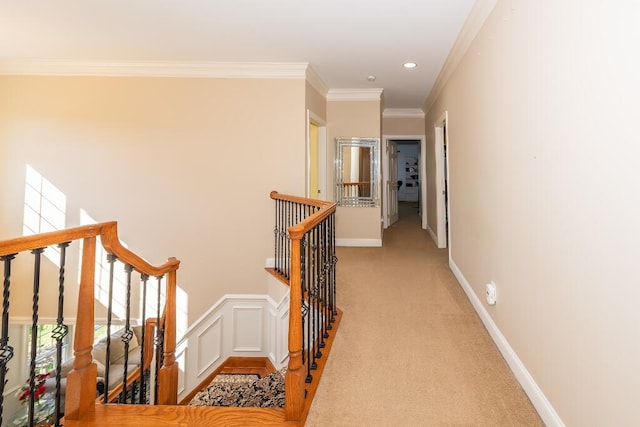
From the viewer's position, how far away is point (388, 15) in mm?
2807

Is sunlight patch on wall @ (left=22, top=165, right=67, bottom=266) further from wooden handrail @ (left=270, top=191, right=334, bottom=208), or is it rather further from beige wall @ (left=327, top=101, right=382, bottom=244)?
beige wall @ (left=327, top=101, right=382, bottom=244)

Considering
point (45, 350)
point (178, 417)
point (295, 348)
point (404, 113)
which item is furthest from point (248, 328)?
point (404, 113)

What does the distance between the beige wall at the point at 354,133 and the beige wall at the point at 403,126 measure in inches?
56.0

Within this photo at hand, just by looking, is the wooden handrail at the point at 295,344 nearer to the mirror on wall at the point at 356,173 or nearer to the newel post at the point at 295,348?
→ the newel post at the point at 295,348

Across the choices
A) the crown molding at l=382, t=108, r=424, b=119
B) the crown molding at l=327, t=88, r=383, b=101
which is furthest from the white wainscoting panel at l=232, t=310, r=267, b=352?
the crown molding at l=382, t=108, r=424, b=119

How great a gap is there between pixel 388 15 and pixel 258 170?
2.25 m

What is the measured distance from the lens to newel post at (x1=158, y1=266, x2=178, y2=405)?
86.6 inches

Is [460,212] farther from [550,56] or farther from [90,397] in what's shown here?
[90,397]

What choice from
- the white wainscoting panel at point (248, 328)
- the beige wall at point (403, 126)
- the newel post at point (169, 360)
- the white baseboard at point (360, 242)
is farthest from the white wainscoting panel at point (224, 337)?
the beige wall at point (403, 126)

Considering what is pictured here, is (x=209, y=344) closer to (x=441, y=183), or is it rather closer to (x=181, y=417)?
(x=181, y=417)

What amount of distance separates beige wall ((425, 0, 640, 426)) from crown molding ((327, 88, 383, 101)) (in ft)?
8.88

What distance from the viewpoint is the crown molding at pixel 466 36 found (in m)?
2.44

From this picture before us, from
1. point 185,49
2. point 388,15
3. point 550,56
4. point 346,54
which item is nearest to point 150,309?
point 185,49

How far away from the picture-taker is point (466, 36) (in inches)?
115
